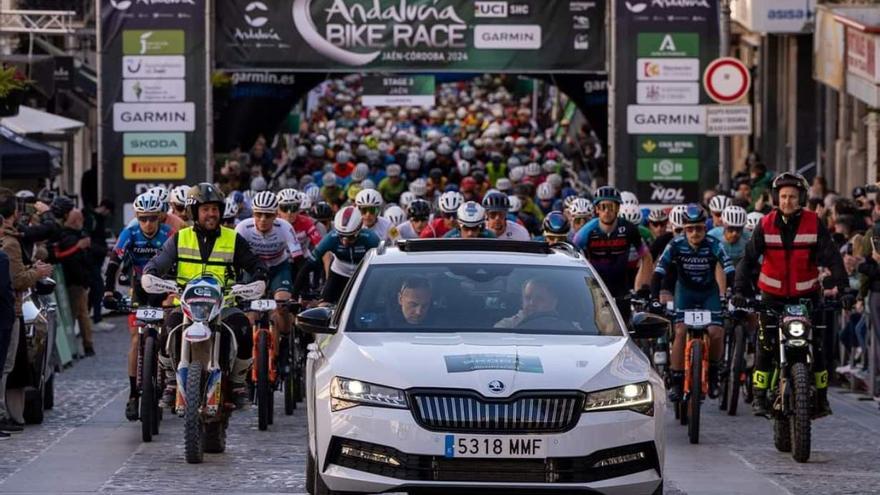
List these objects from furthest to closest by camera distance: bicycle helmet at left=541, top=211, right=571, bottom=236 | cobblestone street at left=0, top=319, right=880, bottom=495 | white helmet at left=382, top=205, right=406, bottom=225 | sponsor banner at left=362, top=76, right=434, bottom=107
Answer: sponsor banner at left=362, top=76, right=434, bottom=107
white helmet at left=382, top=205, right=406, bottom=225
bicycle helmet at left=541, top=211, right=571, bottom=236
cobblestone street at left=0, top=319, right=880, bottom=495

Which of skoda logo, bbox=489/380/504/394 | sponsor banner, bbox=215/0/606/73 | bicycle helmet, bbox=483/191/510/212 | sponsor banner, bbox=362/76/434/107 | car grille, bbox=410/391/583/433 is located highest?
sponsor banner, bbox=215/0/606/73

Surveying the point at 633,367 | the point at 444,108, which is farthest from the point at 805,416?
the point at 444,108

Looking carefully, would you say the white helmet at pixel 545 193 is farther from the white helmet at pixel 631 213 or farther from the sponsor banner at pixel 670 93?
the white helmet at pixel 631 213

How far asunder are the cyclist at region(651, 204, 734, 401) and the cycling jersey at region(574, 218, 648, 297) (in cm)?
63

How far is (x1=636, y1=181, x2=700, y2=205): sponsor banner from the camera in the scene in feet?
100

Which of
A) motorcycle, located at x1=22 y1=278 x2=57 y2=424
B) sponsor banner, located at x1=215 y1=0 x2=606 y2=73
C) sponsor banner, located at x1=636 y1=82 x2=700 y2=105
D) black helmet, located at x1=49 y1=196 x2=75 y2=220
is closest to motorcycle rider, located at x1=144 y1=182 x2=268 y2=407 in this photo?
motorcycle, located at x1=22 y1=278 x2=57 y2=424

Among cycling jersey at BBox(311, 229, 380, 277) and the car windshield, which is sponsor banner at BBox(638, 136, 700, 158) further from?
the car windshield

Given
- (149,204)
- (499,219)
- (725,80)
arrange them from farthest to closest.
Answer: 1. (725,80)
2. (499,219)
3. (149,204)

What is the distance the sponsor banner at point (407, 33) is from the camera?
98.7 ft

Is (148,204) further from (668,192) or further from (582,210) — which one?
(668,192)

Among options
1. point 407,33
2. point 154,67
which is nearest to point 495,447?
point 407,33

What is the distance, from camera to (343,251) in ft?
61.1

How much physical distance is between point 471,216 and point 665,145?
40.5ft

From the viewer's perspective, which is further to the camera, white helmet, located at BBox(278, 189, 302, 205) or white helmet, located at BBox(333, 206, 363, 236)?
white helmet, located at BBox(278, 189, 302, 205)
